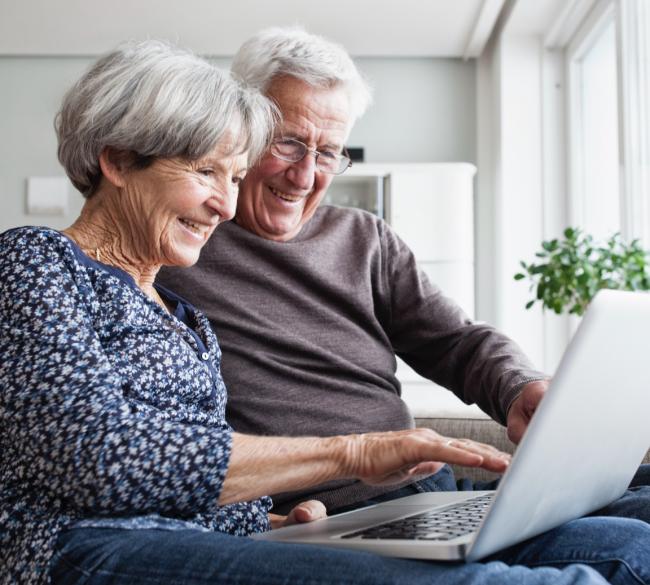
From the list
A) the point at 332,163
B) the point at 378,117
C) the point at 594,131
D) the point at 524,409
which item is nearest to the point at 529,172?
the point at 594,131

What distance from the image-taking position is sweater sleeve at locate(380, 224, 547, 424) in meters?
1.64

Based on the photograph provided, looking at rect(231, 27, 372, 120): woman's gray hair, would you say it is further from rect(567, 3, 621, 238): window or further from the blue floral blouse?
rect(567, 3, 621, 238): window

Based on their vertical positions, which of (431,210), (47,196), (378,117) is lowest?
(431,210)

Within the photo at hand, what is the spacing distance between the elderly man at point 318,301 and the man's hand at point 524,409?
0.20 feet

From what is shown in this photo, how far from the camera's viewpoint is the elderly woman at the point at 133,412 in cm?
88

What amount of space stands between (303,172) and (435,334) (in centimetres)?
42

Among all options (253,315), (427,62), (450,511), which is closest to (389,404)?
(253,315)

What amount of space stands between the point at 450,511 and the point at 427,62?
4.97 meters

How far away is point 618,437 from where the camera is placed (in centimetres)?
99

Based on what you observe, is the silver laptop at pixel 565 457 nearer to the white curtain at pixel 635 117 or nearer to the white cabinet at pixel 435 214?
the white curtain at pixel 635 117

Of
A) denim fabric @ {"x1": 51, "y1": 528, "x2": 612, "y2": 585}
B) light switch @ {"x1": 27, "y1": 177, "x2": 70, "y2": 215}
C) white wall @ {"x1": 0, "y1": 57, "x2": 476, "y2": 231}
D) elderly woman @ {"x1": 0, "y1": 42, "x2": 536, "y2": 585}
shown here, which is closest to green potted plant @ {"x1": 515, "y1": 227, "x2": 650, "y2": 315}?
elderly woman @ {"x1": 0, "y1": 42, "x2": 536, "y2": 585}

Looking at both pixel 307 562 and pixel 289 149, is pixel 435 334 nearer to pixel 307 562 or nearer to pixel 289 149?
pixel 289 149

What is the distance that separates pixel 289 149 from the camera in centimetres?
169

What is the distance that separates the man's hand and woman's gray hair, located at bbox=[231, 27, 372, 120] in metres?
0.71
